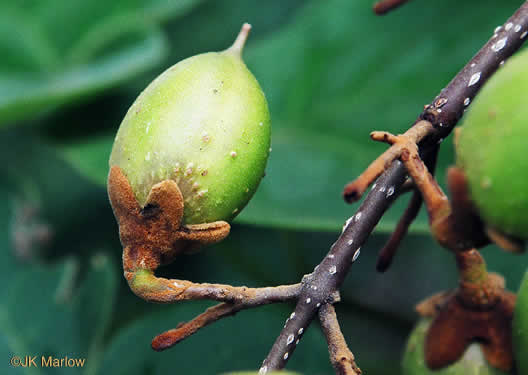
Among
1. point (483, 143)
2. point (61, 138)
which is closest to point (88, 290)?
point (61, 138)

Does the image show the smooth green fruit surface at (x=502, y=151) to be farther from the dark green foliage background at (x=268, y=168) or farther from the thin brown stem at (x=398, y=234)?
the dark green foliage background at (x=268, y=168)

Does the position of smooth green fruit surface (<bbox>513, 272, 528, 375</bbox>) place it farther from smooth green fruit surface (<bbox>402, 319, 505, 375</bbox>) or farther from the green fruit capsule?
the green fruit capsule

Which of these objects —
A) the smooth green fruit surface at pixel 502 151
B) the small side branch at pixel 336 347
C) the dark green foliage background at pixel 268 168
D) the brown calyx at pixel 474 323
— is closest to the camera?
the smooth green fruit surface at pixel 502 151

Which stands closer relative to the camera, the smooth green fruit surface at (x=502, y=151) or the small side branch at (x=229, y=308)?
the smooth green fruit surface at (x=502, y=151)

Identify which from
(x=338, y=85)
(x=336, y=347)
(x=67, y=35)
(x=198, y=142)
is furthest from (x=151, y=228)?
(x=67, y=35)

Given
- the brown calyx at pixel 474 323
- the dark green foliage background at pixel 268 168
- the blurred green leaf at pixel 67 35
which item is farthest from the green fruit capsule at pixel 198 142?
the blurred green leaf at pixel 67 35

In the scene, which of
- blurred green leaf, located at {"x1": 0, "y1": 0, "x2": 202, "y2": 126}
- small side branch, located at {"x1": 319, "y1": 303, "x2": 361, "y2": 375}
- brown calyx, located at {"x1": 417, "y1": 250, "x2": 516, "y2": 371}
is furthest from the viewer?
blurred green leaf, located at {"x1": 0, "y1": 0, "x2": 202, "y2": 126}

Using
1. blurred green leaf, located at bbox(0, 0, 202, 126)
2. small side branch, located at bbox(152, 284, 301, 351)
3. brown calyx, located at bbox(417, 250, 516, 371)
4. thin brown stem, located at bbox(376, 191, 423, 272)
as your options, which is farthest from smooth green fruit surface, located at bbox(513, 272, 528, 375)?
blurred green leaf, located at bbox(0, 0, 202, 126)

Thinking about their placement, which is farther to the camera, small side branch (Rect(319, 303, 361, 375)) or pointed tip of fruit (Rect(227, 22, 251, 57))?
pointed tip of fruit (Rect(227, 22, 251, 57))
